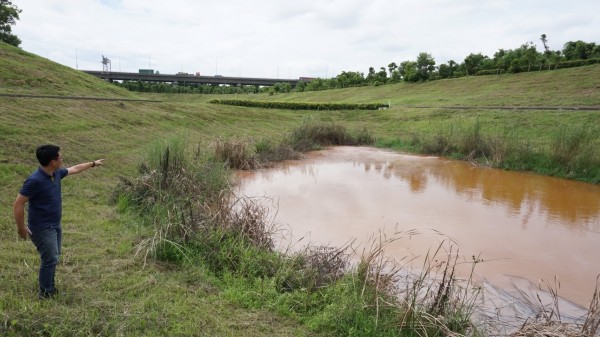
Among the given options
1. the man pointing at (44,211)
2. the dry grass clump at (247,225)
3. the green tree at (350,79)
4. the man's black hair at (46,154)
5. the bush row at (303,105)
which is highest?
the green tree at (350,79)

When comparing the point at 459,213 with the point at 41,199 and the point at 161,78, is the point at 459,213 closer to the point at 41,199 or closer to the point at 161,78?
the point at 41,199

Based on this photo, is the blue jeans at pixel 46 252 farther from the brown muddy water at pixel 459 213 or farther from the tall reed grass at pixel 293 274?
the brown muddy water at pixel 459 213

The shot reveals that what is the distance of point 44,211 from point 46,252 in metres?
0.37

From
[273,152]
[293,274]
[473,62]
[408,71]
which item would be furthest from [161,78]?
[293,274]

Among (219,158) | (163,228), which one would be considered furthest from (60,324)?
(219,158)

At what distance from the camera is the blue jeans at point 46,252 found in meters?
3.77

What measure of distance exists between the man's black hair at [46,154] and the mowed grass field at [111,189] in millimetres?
1245

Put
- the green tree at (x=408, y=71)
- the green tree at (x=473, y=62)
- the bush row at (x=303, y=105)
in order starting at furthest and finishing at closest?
the green tree at (x=408, y=71) < the green tree at (x=473, y=62) < the bush row at (x=303, y=105)

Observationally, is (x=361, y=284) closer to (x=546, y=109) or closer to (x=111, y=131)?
(x=111, y=131)

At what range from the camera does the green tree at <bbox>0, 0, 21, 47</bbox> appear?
1278 inches

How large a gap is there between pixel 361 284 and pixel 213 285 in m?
1.61

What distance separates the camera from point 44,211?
376 cm

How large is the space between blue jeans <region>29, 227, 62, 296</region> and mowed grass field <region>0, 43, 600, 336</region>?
0.16m

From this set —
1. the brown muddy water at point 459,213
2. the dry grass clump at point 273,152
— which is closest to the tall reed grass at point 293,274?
the brown muddy water at point 459,213
